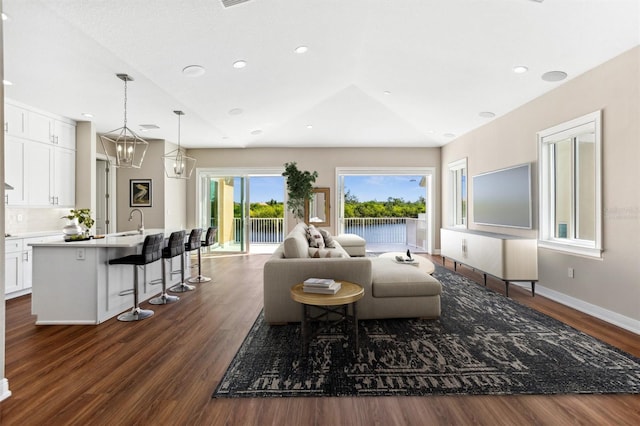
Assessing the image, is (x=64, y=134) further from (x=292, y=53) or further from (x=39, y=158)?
(x=292, y=53)

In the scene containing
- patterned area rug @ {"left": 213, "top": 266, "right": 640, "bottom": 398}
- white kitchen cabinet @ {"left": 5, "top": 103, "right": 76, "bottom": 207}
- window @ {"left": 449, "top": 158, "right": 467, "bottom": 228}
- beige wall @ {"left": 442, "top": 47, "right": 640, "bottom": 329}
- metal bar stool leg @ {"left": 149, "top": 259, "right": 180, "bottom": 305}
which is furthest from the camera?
window @ {"left": 449, "top": 158, "right": 467, "bottom": 228}

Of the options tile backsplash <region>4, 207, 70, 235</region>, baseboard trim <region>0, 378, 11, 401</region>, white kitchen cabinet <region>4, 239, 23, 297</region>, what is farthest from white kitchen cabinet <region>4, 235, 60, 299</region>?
baseboard trim <region>0, 378, 11, 401</region>

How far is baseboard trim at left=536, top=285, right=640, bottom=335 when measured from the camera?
3.00 meters

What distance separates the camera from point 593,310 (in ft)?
11.2

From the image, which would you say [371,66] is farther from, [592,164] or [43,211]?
[43,211]

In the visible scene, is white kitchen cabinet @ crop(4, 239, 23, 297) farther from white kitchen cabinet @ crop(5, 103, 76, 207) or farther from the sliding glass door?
the sliding glass door

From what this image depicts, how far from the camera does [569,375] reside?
2197 mm

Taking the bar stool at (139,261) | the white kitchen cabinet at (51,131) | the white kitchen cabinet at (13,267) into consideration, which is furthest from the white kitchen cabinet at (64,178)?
the bar stool at (139,261)

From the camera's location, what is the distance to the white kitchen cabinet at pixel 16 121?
4.21 m

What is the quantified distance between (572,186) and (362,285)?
3106 mm

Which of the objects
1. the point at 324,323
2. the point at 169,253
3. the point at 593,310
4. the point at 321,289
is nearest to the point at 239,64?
the point at 169,253

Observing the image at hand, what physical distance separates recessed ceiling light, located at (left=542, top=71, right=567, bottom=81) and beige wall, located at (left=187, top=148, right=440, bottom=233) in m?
4.01

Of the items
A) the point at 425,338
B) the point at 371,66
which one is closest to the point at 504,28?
the point at 371,66

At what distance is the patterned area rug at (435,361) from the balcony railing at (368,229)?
6031 millimetres
